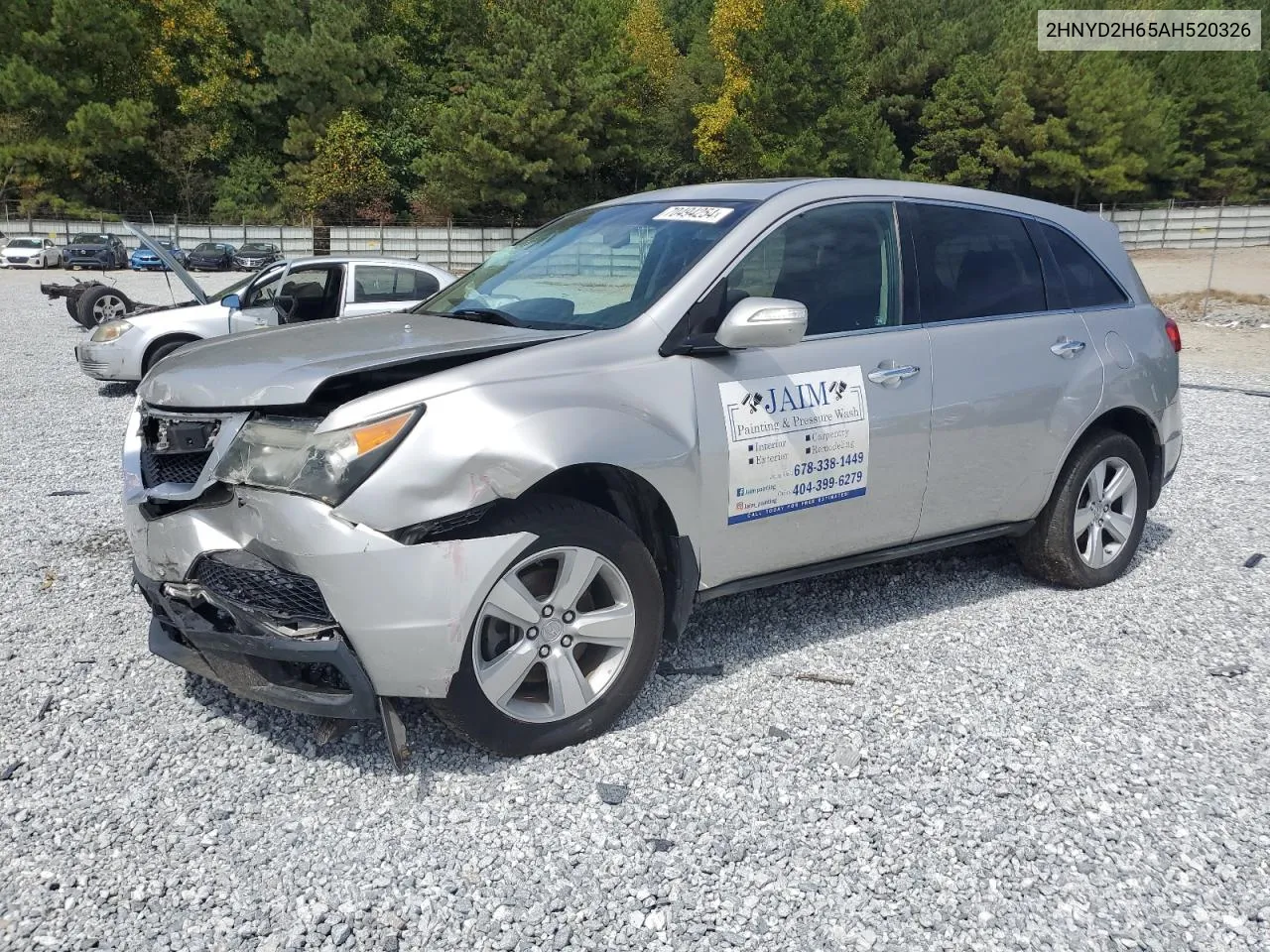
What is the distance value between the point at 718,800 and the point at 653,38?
69808 millimetres

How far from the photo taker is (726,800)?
10.7 feet

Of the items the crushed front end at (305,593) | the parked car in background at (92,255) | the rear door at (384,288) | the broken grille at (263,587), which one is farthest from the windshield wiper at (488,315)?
the parked car in background at (92,255)

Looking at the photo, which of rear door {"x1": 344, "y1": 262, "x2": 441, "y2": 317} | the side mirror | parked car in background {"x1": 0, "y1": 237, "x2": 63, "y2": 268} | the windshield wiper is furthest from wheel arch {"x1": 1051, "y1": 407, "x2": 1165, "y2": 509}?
parked car in background {"x1": 0, "y1": 237, "x2": 63, "y2": 268}

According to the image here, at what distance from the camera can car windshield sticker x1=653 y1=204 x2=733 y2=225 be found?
4.09m

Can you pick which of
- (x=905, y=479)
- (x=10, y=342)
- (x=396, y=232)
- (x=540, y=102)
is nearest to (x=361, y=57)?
(x=540, y=102)

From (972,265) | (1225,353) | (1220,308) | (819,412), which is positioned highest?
(972,265)

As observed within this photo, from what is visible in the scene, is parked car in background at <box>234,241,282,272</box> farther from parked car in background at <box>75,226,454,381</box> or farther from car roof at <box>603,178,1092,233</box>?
car roof at <box>603,178,1092,233</box>

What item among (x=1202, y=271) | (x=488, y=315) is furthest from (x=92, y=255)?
(x=488, y=315)

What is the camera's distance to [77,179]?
178 feet

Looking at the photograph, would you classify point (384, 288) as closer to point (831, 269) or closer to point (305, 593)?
point (831, 269)

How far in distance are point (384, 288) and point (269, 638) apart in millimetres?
8646

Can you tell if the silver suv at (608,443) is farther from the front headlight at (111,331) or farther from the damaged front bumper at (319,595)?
the front headlight at (111,331)

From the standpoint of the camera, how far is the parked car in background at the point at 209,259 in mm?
40062

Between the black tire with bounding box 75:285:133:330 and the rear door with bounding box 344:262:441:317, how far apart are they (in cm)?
678
